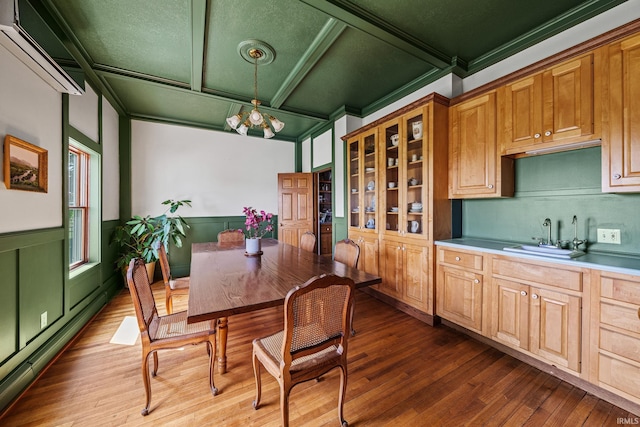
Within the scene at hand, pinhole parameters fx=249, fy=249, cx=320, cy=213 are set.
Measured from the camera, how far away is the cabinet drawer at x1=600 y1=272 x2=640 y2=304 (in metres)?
1.47

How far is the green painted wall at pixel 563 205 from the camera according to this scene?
1.88 m

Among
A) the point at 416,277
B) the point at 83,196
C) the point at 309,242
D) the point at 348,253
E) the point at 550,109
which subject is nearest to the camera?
the point at 550,109

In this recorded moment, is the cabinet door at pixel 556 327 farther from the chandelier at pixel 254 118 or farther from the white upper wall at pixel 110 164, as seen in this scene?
the white upper wall at pixel 110 164

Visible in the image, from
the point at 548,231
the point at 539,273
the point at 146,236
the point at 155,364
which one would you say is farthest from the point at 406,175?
the point at 146,236

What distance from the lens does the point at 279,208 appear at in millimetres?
5082

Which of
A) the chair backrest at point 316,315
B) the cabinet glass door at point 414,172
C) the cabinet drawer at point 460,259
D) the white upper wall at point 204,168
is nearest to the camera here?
the chair backrest at point 316,315

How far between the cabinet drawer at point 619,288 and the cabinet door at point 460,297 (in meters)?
0.77

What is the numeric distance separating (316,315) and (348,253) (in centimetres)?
115

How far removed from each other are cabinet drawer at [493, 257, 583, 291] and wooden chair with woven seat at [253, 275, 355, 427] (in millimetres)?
1570

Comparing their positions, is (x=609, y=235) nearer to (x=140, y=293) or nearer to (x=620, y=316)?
(x=620, y=316)

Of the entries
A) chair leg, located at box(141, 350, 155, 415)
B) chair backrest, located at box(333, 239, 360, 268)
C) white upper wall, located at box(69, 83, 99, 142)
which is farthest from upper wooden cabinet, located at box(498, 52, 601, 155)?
white upper wall, located at box(69, 83, 99, 142)

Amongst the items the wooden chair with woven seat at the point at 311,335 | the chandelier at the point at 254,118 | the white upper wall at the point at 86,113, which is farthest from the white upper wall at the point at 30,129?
the wooden chair with woven seat at the point at 311,335

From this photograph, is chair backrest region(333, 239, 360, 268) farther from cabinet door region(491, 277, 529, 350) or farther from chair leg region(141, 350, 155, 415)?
chair leg region(141, 350, 155, 415)

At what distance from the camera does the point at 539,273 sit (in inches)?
74.1
